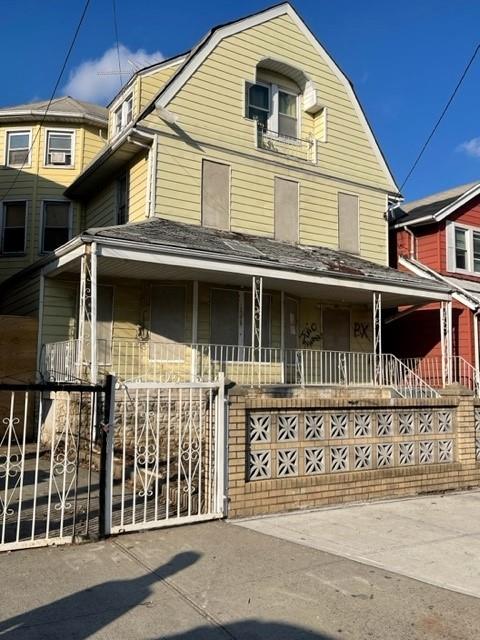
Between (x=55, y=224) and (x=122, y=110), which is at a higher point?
(x=122, y=110)

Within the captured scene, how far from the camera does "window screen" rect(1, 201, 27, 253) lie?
1795cm

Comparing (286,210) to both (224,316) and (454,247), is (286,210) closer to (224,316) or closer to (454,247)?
(224,316)

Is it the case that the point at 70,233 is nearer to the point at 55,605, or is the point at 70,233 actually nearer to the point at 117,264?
the point at 117,264

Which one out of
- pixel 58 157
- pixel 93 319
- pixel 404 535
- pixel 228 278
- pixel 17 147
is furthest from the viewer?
pixel 17 147

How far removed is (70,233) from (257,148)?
6.17 metres

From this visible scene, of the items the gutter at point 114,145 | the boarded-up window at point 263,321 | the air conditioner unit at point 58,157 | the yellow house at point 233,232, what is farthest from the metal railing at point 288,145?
the air conditioner unit at point 58,157

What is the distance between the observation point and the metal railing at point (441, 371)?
1630cm

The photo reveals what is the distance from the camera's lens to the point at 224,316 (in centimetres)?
1420

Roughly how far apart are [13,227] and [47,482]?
39.6ft

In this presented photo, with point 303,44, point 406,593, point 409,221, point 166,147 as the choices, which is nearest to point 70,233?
point 166,147

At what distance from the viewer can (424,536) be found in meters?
6.13

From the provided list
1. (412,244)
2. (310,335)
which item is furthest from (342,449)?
(412,244)

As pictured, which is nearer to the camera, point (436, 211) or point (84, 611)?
point (84, 611)

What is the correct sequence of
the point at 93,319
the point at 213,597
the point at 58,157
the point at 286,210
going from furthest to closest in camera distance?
the point at 58,157 < the point at 286,210 < the point at 93,319 < the point at 213,597
